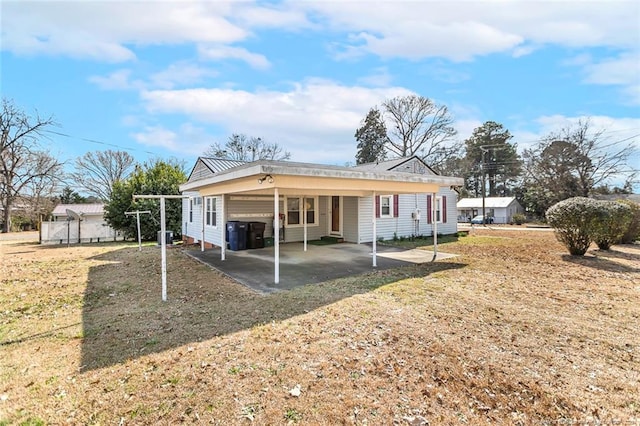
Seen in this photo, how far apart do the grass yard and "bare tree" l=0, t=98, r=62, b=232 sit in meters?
24.8

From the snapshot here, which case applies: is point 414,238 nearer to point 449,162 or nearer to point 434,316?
point 434,316

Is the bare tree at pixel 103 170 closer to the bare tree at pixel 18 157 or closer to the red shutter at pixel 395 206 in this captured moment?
the bare tree at pixel 18 157

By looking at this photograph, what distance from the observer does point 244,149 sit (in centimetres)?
3259

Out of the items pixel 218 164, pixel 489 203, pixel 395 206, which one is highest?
pixel 218 164

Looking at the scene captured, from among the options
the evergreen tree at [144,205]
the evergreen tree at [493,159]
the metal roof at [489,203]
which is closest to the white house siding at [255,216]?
the evergreen tree at [144,205]

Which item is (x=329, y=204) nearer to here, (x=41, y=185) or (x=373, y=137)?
(x=373, y=137)

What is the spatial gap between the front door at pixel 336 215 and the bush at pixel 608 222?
317 inches

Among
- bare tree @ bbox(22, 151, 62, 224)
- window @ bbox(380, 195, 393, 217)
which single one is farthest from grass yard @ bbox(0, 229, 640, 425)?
bare tree @ bbox(22, 151, 62, 224)

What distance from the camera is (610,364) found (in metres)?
3.16

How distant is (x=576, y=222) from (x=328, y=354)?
9.33 metres

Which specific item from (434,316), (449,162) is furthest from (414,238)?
(449,162)

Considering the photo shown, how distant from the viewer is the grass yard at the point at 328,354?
8.20ft

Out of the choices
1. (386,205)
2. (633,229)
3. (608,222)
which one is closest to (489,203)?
(633,229)

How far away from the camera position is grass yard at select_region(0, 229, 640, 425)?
2.50 m
